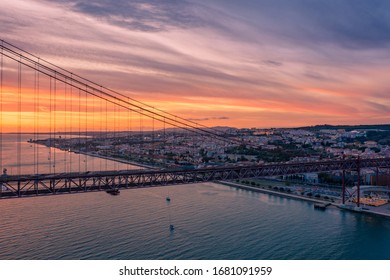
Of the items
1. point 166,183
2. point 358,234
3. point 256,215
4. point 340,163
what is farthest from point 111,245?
point 340,163

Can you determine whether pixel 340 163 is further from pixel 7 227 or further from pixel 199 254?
pixel 7 227

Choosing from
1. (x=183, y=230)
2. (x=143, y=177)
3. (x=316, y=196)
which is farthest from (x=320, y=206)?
(x=143, y=177)

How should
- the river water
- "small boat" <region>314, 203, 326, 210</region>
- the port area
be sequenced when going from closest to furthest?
1. the river water
2. the port area
3. "small boat" <region>314, 203, 326, 210</region>

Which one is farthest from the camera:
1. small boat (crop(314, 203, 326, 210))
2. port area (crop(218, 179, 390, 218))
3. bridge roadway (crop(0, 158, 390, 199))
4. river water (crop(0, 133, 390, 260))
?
small boat (crop(314, 203, 326, 210))

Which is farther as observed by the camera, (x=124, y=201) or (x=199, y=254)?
(x=124, y=201)

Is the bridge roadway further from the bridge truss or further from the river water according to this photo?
the river water

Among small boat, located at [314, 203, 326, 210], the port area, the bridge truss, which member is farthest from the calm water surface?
the bridge truss
